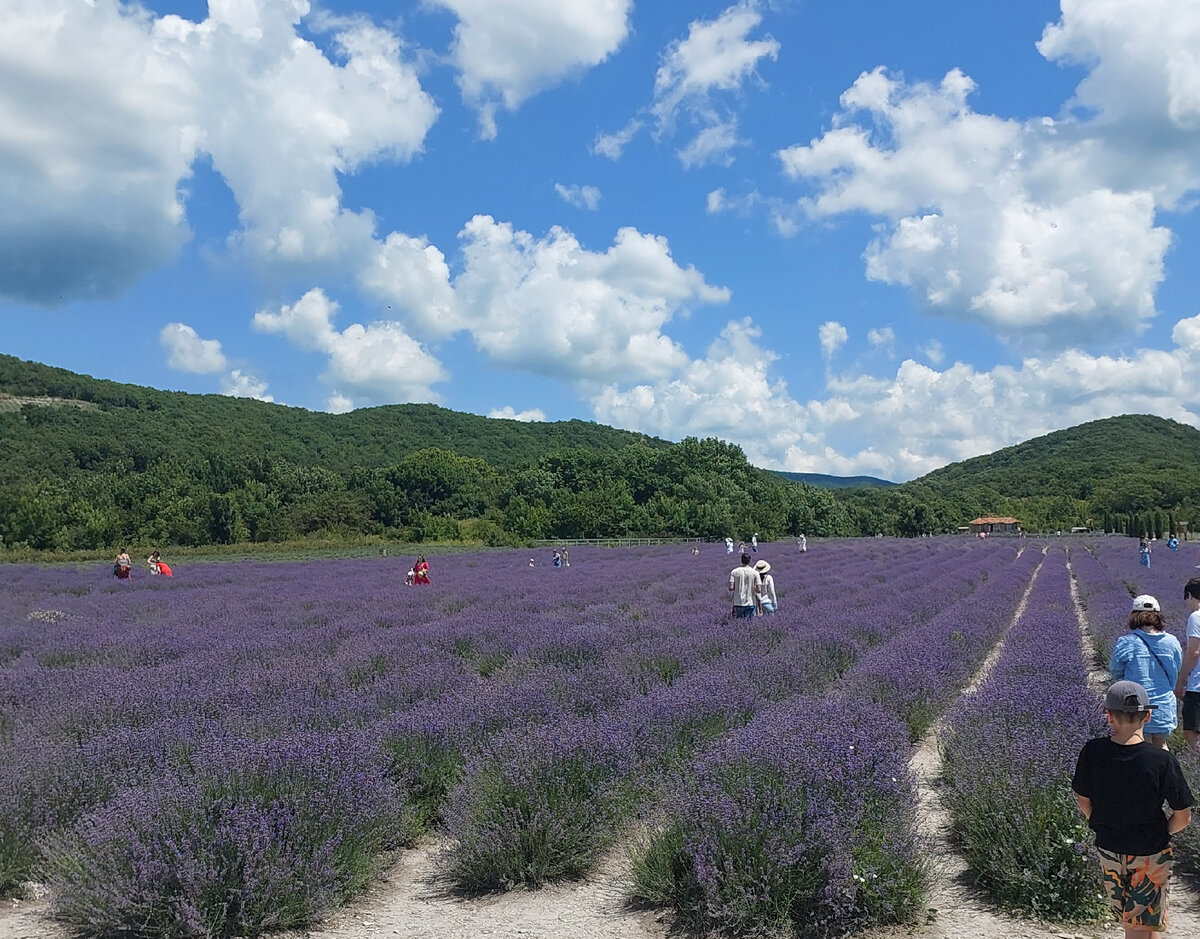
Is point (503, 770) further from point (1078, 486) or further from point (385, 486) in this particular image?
point (1078, 486)

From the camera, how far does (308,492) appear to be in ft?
222

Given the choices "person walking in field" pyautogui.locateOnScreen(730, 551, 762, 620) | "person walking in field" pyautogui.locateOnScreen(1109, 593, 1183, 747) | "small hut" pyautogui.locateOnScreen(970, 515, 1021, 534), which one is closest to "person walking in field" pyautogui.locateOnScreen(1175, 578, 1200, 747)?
"person walking in field" pyautogui.locateOnScreen(1109, 593, 1183, 747)

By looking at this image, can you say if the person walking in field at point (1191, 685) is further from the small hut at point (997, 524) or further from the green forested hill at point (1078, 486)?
the small hut at point (997, 524)

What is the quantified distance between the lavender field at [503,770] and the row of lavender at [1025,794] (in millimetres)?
23

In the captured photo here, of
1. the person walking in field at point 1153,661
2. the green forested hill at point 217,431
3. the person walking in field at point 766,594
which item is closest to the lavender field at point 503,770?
the person walking in field at point 1153,661

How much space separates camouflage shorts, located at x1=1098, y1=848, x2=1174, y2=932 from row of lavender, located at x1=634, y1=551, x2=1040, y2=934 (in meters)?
0.76

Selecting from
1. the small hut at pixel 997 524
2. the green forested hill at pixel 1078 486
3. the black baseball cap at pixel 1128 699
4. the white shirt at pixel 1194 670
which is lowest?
the small hut at pixel 997 524

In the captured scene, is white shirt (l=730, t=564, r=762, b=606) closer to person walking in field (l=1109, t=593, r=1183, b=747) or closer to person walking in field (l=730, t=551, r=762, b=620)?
person walking in field (l=730, t=551, r=762, b=620)

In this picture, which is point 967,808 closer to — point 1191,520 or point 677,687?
point 677,687

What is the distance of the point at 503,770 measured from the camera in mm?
3977

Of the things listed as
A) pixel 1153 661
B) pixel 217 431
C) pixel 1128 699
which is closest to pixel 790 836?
pixel 1128 699

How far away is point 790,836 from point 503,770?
1.41 m

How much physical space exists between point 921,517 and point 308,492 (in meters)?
58.9

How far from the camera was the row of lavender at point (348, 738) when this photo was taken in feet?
10.5
